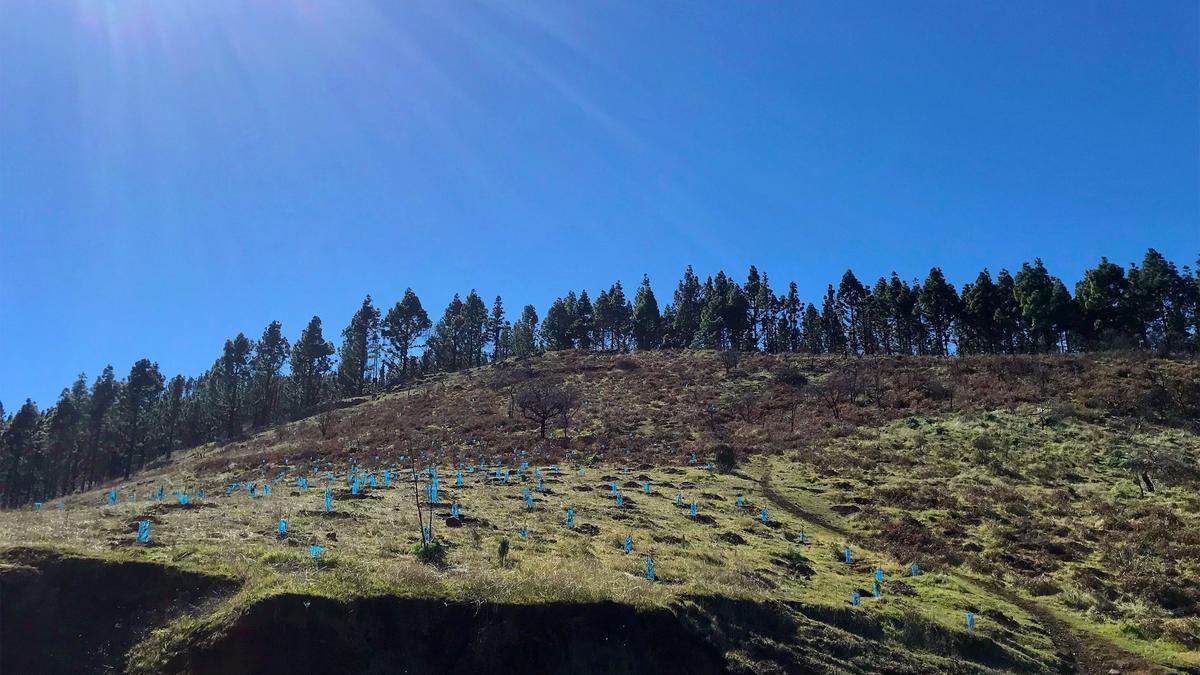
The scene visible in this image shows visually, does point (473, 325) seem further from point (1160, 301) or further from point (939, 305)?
point (1160, 301)

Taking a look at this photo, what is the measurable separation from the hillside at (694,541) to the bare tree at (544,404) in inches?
48.9

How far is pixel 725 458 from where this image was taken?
147 feet

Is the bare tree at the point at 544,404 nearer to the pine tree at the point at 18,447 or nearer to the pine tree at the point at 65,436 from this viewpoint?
the pine tree at the point at 18,447

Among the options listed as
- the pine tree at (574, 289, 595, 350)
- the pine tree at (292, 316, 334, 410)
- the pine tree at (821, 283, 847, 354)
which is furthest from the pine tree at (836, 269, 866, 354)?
the pine tree at (292, 316, 334, 410)

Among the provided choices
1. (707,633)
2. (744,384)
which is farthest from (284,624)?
(744,384)

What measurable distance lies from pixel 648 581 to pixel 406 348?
86879 mm

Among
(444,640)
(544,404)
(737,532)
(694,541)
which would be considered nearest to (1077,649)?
(737,532)

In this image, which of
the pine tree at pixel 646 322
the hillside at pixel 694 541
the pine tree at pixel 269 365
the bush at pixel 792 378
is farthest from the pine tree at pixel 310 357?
the bush at pixel 792 378

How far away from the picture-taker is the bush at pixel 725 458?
43000 millimetres

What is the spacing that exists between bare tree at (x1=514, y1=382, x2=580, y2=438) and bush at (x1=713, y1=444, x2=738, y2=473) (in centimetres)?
1463

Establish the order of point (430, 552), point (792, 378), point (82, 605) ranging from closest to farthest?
point (82, 605)
point (430, 552)
point (792, 378)

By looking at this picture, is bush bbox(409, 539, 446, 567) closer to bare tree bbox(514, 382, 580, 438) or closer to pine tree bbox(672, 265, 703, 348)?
bare tree bbox(514, 382, 580, 438)

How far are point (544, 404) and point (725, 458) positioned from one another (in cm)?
1799

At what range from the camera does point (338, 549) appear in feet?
54.3
